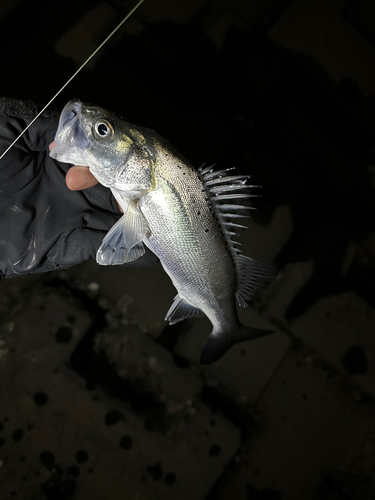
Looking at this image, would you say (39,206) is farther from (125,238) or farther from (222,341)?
(222,341)

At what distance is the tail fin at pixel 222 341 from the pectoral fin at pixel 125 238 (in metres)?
0.90

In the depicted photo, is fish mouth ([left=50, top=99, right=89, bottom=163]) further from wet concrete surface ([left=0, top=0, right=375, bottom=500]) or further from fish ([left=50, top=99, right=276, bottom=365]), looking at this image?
wet concrete surface ([left=0, top=0, right=375, bottom=500])

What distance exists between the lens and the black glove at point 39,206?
2.17 meters

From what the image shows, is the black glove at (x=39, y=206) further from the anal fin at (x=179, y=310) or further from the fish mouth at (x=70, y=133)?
the anal fin at (x=179, y=310)

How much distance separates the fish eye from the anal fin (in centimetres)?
123

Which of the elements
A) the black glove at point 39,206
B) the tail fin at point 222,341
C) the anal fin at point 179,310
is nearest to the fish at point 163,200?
the anal fin at point 179,310

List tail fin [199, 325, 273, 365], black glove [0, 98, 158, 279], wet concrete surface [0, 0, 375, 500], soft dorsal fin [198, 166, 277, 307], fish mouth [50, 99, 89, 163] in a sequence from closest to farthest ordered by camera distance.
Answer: fish mouth [50, 99, 89, 163], soft dorsal fin [198, 166, 277, 307], black glove [0, 98, 158, 279], tail fin [199, 325, 273, 365], wet concrete surface [0, 0, 375, 500]

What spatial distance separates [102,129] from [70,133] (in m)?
0.19

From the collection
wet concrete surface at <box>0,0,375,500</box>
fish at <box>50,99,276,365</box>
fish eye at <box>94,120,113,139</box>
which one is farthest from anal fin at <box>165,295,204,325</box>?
fish eye at <box>94,120,113,139</box>

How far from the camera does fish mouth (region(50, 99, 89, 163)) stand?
1.79 meters

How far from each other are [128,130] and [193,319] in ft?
7.09

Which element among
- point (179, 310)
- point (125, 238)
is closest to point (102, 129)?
point (125, 238)

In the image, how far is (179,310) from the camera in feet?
7.70

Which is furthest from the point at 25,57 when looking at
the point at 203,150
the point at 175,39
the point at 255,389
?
the point at 255,389
